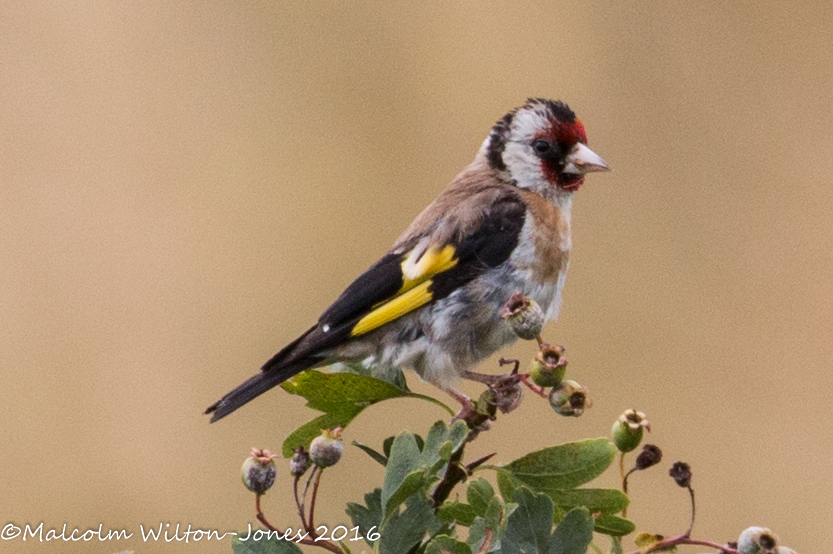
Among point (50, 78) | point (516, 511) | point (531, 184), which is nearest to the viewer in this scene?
point (516, 511)

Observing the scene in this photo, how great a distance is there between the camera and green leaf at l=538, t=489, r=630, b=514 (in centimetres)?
115

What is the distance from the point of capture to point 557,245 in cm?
215

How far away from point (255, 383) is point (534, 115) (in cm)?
96

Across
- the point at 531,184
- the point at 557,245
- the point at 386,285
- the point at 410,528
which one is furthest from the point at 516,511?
the point at 531,184

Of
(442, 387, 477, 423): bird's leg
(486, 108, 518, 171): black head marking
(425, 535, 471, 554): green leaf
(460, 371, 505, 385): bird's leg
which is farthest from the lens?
(486, 108, 518, 171): black head marking

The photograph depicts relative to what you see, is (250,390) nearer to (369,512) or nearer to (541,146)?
(369,512)

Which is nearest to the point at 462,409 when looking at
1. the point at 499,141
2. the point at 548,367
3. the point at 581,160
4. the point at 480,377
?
the point at 480,377

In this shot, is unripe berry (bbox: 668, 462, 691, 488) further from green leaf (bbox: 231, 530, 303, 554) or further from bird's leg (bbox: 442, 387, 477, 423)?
green leaf (bbox: 231, 530, 303, 554)

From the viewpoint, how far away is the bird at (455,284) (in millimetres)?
1861

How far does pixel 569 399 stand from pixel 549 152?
1.24 m

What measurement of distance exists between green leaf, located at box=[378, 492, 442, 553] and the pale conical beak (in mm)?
1325

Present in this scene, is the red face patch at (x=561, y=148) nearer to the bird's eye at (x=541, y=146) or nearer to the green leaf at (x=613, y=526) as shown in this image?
the bird's eye at (x=541, y=146)

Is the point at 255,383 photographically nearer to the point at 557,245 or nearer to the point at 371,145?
the point at 557,245

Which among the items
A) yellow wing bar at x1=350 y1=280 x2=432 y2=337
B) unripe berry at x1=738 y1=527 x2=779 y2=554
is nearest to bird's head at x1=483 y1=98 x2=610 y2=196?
yellow wing bar at x1=350 y1=280 x2=432 y2=337
